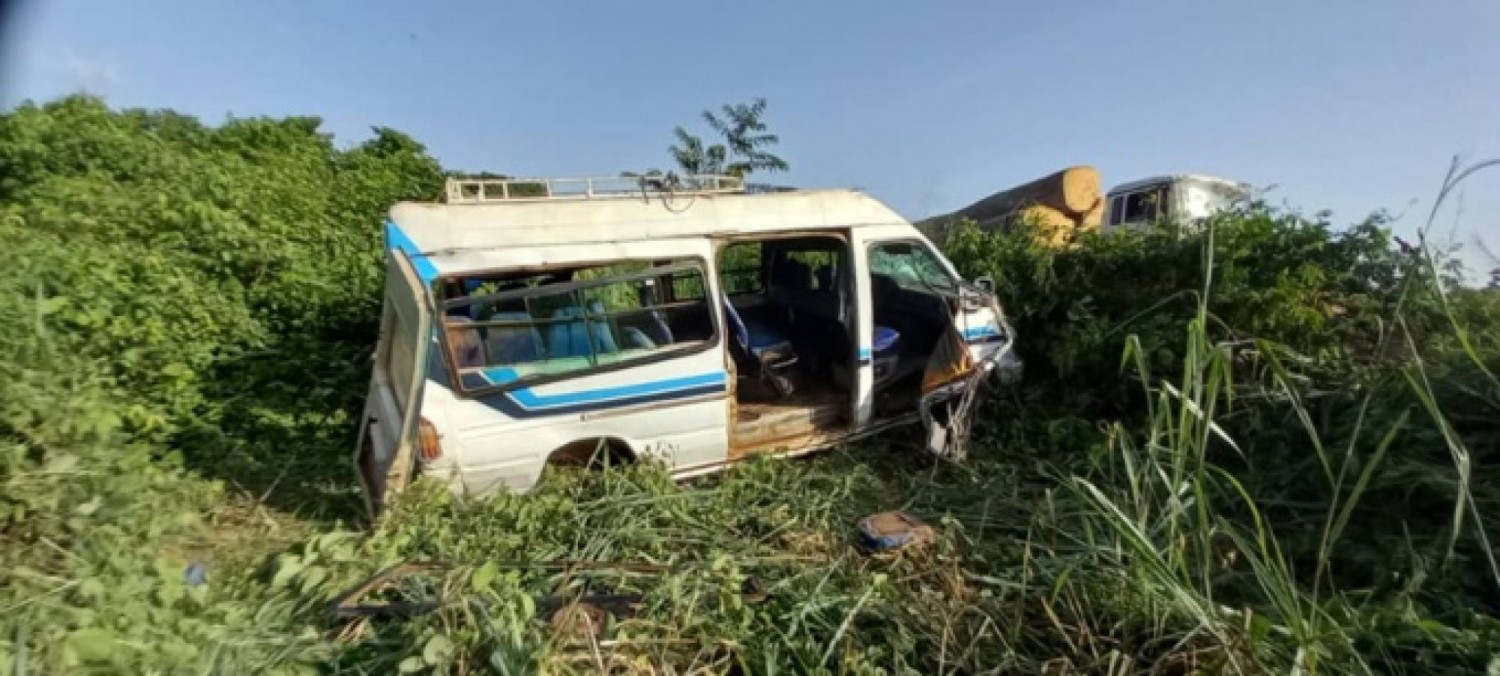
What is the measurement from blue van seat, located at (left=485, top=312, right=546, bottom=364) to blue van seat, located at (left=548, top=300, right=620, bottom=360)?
0.27 feet

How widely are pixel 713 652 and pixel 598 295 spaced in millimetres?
2436

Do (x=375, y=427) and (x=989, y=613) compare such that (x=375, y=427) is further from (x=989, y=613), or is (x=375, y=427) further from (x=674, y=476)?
(x=989, y=613)

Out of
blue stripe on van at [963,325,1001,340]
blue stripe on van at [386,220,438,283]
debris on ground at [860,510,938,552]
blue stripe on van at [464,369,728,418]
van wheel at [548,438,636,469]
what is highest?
blue stripe on van at [386,220,438,283]

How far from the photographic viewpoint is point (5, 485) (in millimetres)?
3082

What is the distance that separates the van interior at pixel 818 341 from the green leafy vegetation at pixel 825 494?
349mm

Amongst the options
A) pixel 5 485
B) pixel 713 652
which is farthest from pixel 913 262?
pixel 5 485

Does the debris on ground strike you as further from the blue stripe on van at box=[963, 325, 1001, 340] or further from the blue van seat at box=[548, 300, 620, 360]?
the blue stripe on van at box=[963, 325, 1001, 340]

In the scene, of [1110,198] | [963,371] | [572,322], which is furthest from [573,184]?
[1110,198]

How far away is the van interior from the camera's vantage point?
5426 millimetres

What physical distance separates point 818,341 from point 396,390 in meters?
→ 3.18

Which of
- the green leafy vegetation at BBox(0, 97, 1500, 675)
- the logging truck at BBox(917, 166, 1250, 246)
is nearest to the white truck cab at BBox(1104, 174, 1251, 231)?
the logging truck at BBox(917, 166, 1250, 246)

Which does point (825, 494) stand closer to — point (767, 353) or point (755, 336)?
point (767, 353)

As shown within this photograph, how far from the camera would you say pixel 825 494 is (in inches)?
185

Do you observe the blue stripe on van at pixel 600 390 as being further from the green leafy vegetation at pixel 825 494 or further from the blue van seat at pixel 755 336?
the blue van seat at pixel 755 336
